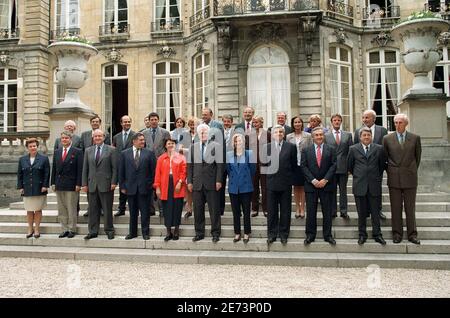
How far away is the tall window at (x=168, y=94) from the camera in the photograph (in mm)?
18109

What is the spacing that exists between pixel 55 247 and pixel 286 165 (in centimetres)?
438

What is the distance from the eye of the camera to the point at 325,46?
15.2 m

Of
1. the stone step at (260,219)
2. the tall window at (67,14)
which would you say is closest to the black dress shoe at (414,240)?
the stone step at (260,219)

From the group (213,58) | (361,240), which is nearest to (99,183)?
(361,240)

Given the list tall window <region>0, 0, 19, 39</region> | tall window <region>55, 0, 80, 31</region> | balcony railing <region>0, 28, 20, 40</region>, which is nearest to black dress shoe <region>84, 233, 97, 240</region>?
tall window <region>55, 0, 80, 31</region>

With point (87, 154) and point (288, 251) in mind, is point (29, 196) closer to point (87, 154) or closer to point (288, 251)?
point (87, 154)

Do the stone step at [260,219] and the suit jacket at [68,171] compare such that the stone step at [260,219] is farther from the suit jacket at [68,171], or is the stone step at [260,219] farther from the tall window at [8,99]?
the tall window at [8,99]

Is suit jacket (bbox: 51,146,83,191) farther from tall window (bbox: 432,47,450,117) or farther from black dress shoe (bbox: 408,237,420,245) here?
tall window (bbox: 432,47,450,117)

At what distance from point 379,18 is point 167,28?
874 centimetres

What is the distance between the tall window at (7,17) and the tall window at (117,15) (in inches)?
177

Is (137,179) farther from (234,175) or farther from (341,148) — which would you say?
(341,148)

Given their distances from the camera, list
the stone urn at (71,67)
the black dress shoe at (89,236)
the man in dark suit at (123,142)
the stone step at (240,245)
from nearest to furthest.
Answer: the stone step at (240,245) < the black dress shoe at (89,236) < the man in dark suit at (123,142) < the stone urn at (71,67)

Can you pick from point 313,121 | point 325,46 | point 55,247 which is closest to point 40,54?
point 325,46

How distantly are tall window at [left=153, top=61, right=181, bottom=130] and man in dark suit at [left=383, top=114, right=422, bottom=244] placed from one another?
39.8ft
